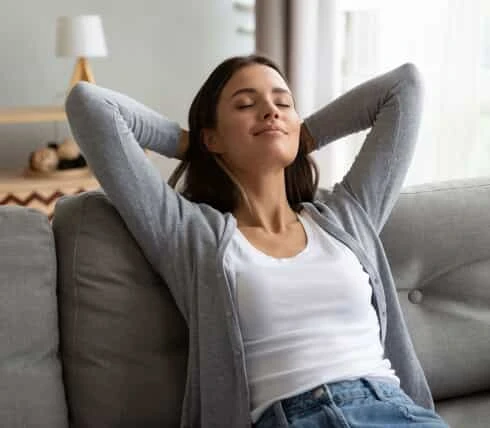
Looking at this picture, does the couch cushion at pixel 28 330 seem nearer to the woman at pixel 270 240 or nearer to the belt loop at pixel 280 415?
the woman at pixel 270 240

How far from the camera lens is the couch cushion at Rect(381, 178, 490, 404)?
1652 millimetres

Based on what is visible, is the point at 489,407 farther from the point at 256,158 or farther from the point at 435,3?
the point at 435,3

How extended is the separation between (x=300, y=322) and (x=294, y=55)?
1.97 metres

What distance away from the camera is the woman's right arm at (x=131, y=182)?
4.54ft

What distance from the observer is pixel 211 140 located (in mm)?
1596

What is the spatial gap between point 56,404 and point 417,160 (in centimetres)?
209

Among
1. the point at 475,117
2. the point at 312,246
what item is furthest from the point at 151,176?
the point at 475,117

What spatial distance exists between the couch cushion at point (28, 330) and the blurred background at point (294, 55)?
197cm

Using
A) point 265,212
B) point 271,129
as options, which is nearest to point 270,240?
point 265,212

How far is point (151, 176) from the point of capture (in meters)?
1.42

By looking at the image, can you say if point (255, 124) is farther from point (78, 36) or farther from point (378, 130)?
point (78, 36)

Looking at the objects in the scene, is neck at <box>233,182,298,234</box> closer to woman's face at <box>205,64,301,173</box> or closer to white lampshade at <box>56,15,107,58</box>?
woman's face at <box>205,64,301,173</box>

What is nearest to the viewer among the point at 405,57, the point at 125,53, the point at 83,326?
the point at 83,326

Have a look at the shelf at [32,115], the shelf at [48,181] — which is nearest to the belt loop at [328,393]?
the shelf at [48,181]
